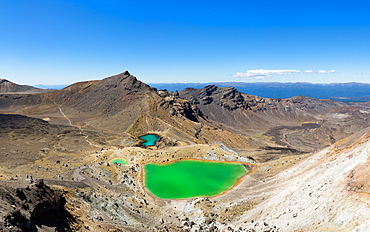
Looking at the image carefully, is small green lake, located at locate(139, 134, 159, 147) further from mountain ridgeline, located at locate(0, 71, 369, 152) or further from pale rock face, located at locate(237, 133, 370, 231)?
pale rock face, located at locate(237, 133, 370, 231)

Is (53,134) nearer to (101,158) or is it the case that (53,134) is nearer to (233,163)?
(101,158)

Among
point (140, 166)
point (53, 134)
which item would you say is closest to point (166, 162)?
point (140, 166)

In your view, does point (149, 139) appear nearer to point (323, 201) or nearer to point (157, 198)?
point (157, 198)

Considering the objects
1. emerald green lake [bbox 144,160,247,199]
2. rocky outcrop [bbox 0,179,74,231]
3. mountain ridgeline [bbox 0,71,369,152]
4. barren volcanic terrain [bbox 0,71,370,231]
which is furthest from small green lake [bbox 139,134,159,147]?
rocky outcrop [bbox 0,179,74,231]

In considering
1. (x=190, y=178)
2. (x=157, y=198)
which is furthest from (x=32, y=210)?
(x=190, y=178)

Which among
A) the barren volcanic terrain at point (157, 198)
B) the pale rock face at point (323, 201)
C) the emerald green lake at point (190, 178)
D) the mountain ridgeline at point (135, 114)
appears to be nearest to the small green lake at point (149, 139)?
the mountain ridgeline at point (135, 114)

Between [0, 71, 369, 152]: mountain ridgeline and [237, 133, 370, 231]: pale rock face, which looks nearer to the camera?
[237, 133, 370, 231]: pale rock face
